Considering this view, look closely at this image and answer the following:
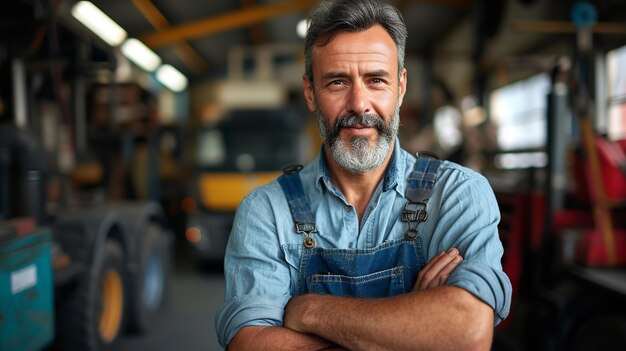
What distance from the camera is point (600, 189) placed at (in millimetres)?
3297

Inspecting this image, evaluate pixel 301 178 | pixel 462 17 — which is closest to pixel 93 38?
pixel 301 178

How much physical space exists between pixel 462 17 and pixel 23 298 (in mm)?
12181

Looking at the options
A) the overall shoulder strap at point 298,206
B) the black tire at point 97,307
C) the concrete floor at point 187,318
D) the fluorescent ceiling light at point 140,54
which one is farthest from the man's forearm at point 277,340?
the fluorescent ceiling light at point 140,54

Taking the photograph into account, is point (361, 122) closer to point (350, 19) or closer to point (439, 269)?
point (350, 19)

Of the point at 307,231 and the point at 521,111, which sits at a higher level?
the point at 521,111

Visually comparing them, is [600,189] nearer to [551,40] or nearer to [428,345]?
[428,345]

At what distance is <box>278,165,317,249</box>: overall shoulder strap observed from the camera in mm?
1708

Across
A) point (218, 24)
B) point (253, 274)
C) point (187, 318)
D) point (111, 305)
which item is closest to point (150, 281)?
point (187, 318)

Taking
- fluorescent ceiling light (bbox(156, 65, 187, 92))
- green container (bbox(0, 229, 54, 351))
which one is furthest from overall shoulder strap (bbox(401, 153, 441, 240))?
fluorescent ceiling light (bbox(156, 65, 187, 92))

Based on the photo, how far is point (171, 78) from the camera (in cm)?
1323

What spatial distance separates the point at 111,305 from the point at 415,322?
12.7 feet

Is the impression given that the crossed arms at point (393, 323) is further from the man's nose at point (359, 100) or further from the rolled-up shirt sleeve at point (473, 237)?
the man's nose at point (359, 100)

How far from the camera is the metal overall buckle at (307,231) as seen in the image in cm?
170

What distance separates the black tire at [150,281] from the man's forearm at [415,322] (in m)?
3.82
